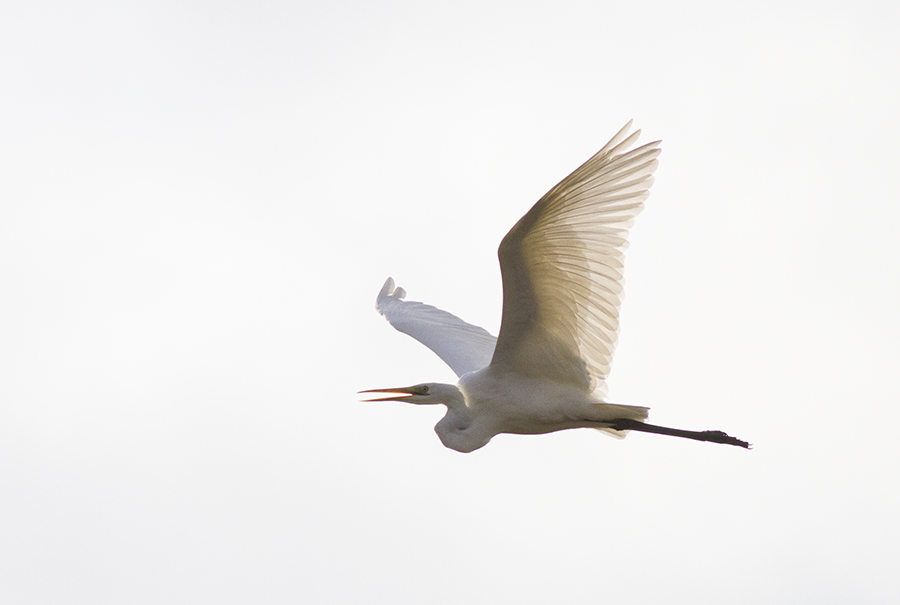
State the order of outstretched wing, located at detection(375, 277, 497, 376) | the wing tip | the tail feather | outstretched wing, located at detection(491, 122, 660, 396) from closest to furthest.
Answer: outstretched wing, located at detection(491, 122, 660, 396) < the tail feather < outstretched wing, located at detection(375, 277, 497, 376) < the wing tip

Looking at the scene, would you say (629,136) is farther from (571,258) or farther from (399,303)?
(399,303)

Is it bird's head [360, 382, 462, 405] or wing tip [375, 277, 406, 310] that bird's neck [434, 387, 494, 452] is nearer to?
bird's head [360, 382, 462, 405]

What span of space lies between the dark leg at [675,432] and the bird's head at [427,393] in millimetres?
1287

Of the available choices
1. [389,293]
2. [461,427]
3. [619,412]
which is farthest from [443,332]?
[619,412]

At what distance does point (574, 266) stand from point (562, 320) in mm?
519

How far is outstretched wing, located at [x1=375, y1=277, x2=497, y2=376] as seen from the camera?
34.0 feet

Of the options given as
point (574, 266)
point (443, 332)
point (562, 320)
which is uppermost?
point (443, 332)

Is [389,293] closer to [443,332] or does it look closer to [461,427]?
[443,332]

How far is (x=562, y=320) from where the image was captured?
8211 mm

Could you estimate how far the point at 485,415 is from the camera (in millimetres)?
8609

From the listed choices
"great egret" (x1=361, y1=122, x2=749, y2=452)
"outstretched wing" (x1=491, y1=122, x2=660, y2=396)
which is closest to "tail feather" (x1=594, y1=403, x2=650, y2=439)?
"great egret" (x1=361, y1=122, x2=749, y2=452)

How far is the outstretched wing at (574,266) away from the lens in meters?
7.54

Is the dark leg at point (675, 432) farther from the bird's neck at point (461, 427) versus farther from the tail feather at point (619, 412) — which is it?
the bird's neck at point (461, 427)

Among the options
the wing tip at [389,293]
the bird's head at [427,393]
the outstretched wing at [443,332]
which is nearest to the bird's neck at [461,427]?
the bird's head at [427,393]
